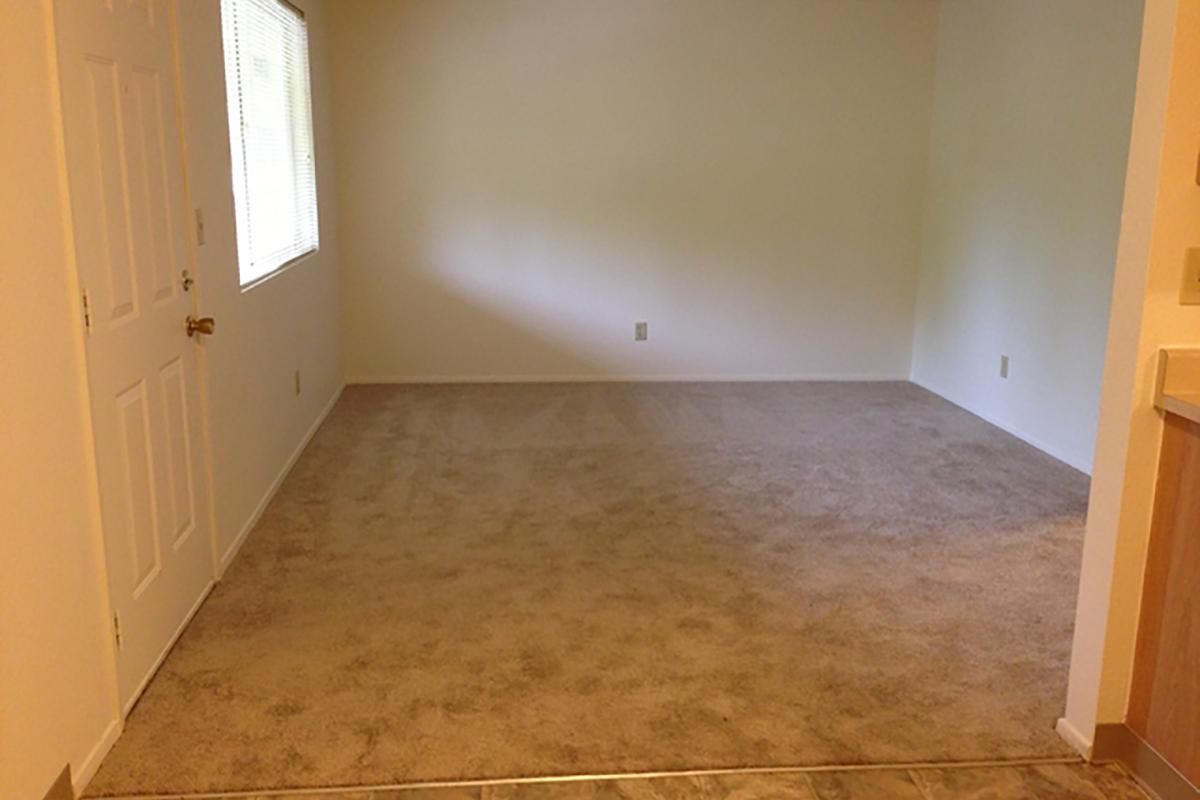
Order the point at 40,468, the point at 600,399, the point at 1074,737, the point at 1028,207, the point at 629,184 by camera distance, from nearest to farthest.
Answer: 1. the point at 40,468
2. the point at 1074,737
3. the point at 1028,207
4. the point at 600,399
5. the point at 629,184

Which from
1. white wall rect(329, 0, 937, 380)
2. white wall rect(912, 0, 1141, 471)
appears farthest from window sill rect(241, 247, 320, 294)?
white wall rect(912, 0, 1141, 471)

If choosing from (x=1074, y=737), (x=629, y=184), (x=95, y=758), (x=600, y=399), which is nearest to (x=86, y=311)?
(x=95, y=758)

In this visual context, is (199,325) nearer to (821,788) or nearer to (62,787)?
(62,787)

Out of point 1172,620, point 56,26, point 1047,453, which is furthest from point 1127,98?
point 56,26

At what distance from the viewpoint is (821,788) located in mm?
2221

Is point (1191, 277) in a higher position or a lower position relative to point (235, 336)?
higher

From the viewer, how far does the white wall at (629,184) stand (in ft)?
19.1

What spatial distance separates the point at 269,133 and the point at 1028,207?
3547 mm

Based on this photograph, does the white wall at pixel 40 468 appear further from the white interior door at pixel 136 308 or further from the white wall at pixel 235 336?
the white wall at pixel 235 336

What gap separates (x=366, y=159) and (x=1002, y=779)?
4805 mm

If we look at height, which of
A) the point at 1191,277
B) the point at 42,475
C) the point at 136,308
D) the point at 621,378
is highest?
the point at 1191,277

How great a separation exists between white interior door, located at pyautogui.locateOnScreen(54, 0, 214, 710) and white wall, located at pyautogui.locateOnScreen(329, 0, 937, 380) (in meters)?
3.00

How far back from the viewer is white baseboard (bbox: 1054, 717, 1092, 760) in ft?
7.66

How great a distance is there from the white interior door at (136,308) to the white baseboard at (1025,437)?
143 inches
